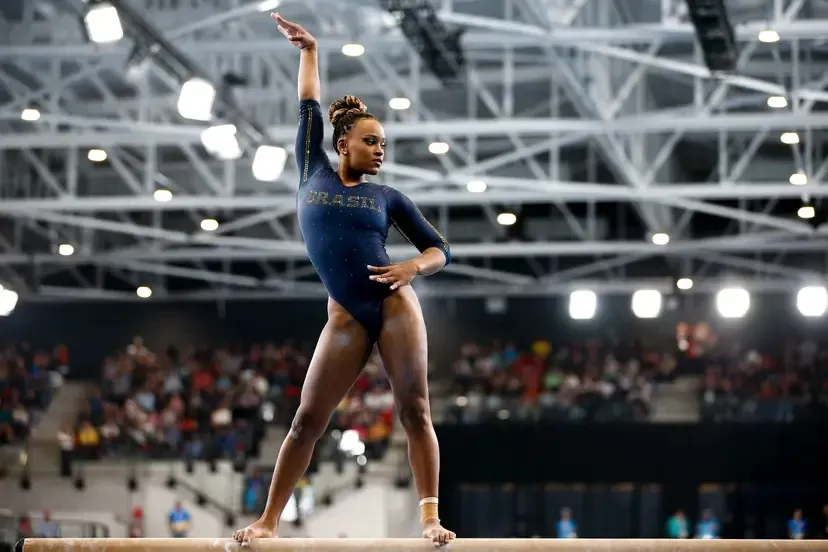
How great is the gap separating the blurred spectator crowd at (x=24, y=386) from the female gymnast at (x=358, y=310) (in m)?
19.5

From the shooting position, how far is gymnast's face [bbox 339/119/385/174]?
5562mm

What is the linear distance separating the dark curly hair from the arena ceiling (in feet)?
29.1

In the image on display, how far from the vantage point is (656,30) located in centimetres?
1581

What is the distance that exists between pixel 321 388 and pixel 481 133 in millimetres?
12815

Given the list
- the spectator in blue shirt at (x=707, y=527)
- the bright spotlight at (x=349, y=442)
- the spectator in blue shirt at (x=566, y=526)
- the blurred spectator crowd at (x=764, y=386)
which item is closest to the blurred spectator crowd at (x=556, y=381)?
the blurred spectator crowd at (x=764, y=386)

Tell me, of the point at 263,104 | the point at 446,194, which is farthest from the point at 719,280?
the point at 263,104

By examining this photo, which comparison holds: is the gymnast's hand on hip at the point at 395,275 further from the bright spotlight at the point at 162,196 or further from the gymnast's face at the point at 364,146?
the bright spotlight at the point at 162,196

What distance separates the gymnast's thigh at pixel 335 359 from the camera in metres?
5.48

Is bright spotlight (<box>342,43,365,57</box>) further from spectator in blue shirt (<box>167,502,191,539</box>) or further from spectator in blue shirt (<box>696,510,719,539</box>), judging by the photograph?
spectator in blue shirt (<box>696,510,719,539</box>)

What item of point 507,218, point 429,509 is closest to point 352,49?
point 507,218

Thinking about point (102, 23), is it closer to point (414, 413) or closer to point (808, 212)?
point (414, 413)

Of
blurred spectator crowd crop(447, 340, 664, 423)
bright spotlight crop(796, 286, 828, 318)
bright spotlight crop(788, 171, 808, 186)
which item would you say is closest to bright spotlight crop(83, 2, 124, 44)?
bright spotlight crop(788, 171, 808, 186)

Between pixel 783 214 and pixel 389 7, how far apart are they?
1505 centimetres

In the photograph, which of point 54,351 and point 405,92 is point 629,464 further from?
point 54,351
